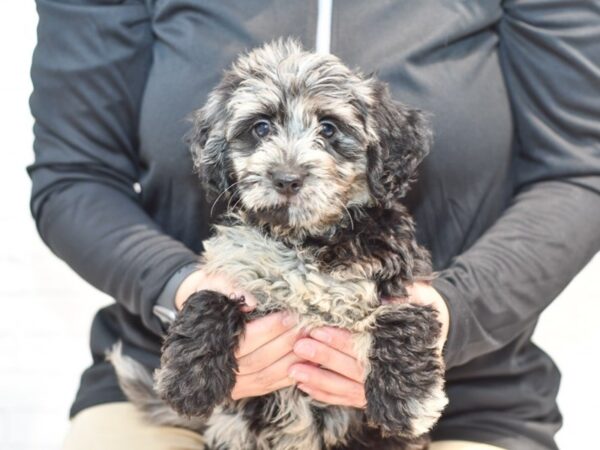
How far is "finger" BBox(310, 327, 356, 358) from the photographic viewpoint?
78.1 inches

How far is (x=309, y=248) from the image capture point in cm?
203

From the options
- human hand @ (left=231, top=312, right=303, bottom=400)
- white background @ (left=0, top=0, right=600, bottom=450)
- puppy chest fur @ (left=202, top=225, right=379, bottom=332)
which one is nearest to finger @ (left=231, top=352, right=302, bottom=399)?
human hand @ (left=231, top=312, right=303, bottom=400)

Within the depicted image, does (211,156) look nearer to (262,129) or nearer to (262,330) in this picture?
(262,129)

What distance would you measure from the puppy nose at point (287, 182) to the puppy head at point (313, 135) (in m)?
0.04

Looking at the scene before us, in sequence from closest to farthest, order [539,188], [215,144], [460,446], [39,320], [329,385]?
1. [329,385]
2. [215,144]
3. [460,446]
4. [539,188]
5. [39,320]

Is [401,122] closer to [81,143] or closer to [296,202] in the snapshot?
[296,202]

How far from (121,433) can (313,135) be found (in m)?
0.93

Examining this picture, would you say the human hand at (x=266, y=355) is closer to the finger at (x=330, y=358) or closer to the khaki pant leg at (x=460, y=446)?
the finger at (x=330, y=358)

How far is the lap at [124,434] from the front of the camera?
2.24m

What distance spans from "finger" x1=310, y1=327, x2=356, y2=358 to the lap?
45cm

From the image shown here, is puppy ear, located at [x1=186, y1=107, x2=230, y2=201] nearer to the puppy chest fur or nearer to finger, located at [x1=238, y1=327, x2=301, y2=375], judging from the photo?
the puppy chest fur

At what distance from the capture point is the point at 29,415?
3.57 m

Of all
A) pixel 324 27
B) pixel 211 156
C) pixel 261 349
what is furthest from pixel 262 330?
pixel 324 27

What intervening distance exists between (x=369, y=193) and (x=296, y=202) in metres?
0.21
